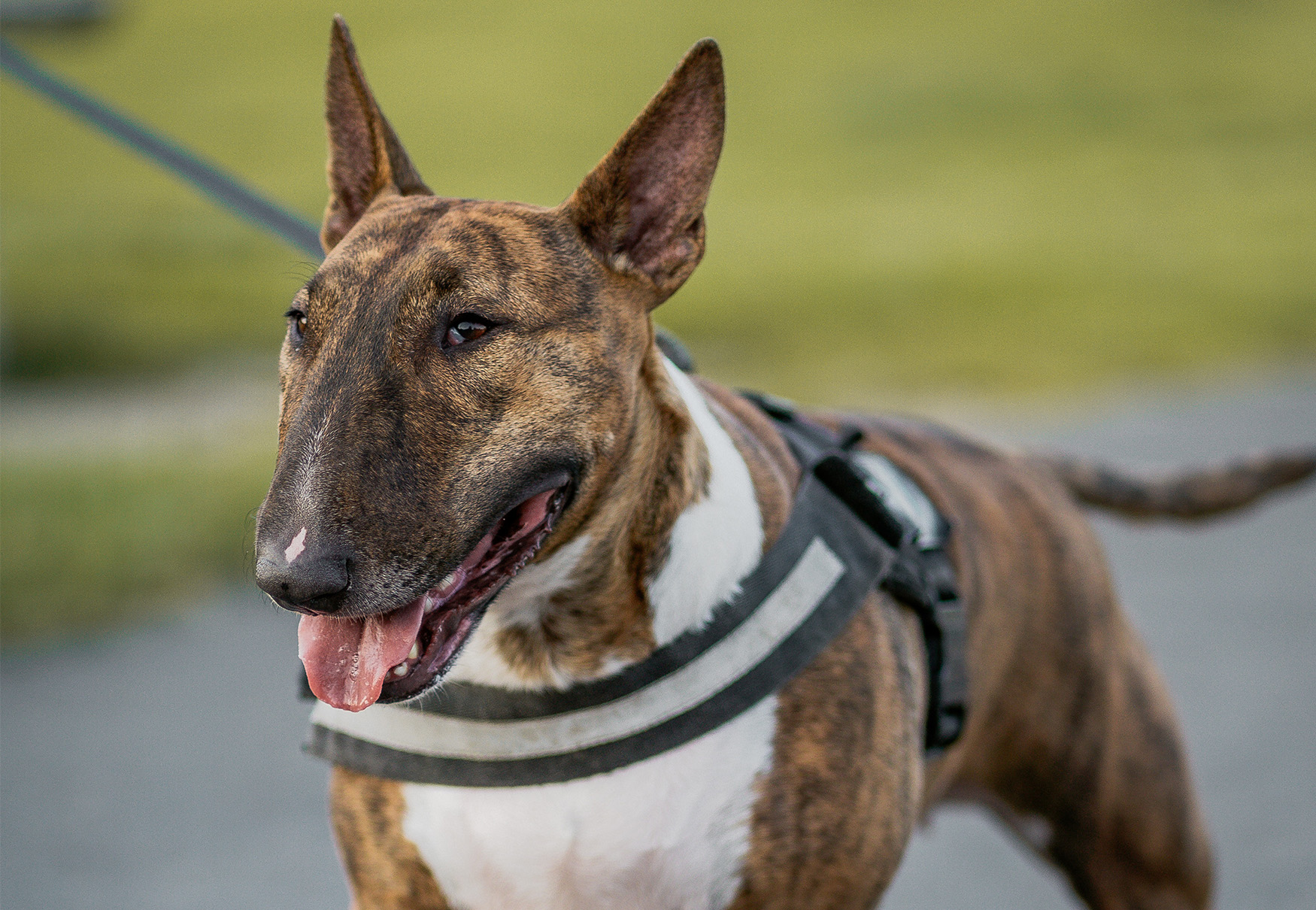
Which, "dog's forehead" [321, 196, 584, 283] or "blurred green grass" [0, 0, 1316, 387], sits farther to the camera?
"blurred green grass" [0, 0, 1316, 387]

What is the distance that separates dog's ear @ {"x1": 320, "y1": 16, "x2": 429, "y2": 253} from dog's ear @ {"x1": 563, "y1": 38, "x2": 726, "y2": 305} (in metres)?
0.42

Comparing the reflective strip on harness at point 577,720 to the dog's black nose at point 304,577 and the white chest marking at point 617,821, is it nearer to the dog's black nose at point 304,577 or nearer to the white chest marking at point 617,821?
the white chest marking at point 617,821

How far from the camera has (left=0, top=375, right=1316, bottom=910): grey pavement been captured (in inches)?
156

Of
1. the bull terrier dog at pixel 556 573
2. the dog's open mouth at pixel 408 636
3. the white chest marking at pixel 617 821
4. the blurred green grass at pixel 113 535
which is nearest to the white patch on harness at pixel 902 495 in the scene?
the bull terrier dog at pixel 556 573

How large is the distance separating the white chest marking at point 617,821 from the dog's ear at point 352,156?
31.5 inches

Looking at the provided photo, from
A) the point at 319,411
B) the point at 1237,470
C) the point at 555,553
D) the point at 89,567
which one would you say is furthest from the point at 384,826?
the point at 89,567

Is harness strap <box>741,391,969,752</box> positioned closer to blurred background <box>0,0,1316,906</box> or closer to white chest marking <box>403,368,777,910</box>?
white chest marking <box>403,368,777,910</box>

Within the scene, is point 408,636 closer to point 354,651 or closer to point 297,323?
point 354,651

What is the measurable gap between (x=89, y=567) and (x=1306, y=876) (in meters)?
4.10

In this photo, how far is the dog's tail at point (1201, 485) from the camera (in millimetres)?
3697

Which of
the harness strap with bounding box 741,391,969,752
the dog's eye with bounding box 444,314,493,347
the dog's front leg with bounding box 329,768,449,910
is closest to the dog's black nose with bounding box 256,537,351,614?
the dog's eye with bounding box 444,314,493,347

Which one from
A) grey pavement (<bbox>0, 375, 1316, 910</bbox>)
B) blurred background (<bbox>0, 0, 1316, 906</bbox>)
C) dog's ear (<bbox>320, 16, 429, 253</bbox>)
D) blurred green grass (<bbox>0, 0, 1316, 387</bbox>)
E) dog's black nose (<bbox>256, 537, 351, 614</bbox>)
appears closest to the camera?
dog's black nose (<bbox>256, 537, 351, 614</bbox>)

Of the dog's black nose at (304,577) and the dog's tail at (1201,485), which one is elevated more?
the dog's black nose at (304,577)

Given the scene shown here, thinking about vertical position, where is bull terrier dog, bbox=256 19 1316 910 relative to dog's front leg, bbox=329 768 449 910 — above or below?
above
